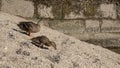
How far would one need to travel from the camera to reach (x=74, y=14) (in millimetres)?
5805

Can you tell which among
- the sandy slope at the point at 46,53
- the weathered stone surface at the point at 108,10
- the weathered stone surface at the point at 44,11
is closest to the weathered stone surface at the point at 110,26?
the weathered stone surface at the point at 108,10

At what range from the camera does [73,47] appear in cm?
497

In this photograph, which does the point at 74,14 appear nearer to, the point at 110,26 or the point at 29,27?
the point at 110,26

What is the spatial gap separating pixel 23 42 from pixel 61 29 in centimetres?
136

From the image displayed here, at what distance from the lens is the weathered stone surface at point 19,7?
5.52 m

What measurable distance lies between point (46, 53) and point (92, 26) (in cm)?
171

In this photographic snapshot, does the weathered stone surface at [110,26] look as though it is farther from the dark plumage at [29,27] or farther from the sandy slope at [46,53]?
the dark plumage at [29,27]

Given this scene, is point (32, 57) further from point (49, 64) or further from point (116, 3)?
point (116, 3)

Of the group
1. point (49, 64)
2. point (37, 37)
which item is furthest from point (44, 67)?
point (37, 37)

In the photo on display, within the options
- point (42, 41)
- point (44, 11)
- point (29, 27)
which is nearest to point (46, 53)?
point (42, 41)

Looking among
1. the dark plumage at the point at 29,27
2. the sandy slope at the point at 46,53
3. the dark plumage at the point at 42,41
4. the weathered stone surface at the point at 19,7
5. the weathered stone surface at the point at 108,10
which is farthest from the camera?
the weathered stone surface at the point at 108,10

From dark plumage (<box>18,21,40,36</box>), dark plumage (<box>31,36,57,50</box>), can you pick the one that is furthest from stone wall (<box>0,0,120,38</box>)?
dark plumage (<box>31,36,57,50</box>)

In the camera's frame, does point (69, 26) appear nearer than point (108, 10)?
Yes

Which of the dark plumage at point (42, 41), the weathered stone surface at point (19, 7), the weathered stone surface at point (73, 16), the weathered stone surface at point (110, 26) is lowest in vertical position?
the weathered stone surface at point (110, 26)
